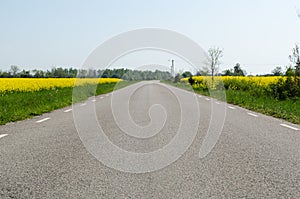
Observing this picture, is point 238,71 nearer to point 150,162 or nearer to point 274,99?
point 274,99

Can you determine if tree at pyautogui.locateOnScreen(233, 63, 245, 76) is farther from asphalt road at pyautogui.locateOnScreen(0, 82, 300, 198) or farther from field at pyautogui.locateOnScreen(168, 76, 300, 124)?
asphalt road at pyautogui.locateOnScreen(0, 82, 300, 198)

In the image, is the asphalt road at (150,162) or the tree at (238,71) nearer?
the asphalt road at (150,162)

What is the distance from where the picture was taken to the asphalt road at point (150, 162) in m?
3.78

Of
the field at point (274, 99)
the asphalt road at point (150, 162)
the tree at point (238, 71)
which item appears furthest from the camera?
the tree at point (238, 71)

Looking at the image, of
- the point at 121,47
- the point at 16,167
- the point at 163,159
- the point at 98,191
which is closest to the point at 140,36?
the point at 121,47

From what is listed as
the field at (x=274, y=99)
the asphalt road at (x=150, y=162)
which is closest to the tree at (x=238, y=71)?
the field at (x=274, y=99)

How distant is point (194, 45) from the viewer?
897 cm

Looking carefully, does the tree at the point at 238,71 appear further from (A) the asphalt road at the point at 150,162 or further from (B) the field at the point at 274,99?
(A) the asphalt road at the point at 150,162

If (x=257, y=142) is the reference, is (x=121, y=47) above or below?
above

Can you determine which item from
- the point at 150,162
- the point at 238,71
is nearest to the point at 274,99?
the point at 150,162

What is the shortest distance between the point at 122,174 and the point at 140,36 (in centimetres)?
562

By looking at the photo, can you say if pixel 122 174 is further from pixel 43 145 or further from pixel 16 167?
pixel 43 145

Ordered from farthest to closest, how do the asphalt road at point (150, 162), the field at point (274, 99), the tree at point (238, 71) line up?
the tree at point (238, 71) < the field at point (274, 99) < the asphalt road at point (150, 162)

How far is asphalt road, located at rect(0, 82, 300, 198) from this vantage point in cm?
378
